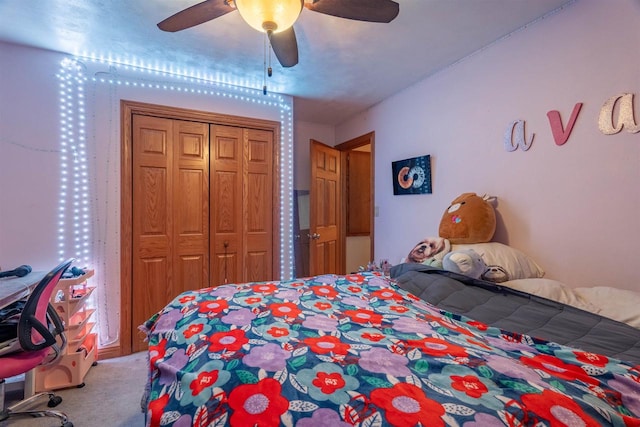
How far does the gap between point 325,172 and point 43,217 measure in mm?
2675

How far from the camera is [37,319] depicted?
4.88 ft

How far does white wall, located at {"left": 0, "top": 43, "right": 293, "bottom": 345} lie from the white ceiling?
0.21 metres

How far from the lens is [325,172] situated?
11.8 ft

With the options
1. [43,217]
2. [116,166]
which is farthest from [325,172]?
[43,217]

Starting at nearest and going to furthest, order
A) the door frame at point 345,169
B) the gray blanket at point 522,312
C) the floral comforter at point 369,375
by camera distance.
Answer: the floral comforter at point 369,375, the gray blanket at point 522,312, the door frame at point 345,169

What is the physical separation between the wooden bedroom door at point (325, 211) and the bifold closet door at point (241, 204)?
499 millimetres

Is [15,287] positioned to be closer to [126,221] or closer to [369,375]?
[126,221]

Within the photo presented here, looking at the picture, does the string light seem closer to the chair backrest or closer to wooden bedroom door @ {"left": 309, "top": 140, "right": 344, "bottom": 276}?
the chair backrest

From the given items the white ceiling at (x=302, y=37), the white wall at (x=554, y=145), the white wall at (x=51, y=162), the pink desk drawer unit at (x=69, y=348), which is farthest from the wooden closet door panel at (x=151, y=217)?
the white wall at (x=554, y=145)

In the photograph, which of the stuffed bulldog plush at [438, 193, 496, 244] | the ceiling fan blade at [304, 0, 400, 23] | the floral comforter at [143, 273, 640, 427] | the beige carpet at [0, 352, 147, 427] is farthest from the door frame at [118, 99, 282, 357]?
the stuffed bulldog plush at [438, 193, 496, 244]

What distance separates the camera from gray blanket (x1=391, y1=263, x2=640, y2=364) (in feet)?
3.23

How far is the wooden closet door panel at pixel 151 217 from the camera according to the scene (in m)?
2.52

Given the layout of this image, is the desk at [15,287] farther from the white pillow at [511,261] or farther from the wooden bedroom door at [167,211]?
the white pillow at [511,261]

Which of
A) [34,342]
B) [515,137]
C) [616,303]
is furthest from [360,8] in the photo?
[34,342]
